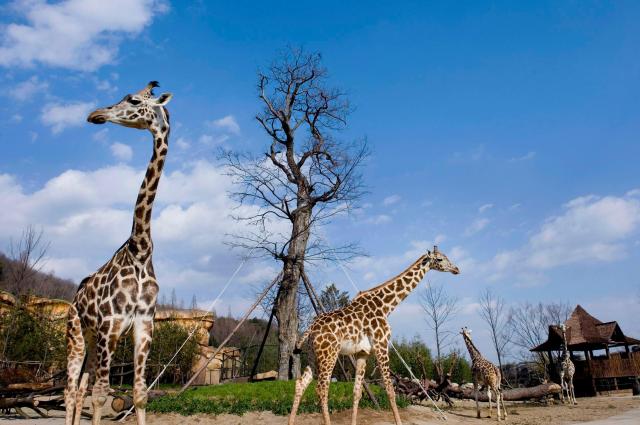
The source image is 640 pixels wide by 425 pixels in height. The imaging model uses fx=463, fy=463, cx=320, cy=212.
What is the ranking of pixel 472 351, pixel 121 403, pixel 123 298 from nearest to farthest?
1. pixel 123 298
2. pixel 121 403
3. pixel 472 351

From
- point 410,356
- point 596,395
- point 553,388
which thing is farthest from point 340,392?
point 410,356

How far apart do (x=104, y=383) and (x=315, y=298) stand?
367 inches

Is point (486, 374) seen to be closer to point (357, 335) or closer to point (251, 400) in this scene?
point (251, 400)

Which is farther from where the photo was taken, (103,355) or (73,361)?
(73,361)

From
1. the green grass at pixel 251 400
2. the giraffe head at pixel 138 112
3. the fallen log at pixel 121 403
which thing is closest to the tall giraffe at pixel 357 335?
the green grass at pixel 251 400

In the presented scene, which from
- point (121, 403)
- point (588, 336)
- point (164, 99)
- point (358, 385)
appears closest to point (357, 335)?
point (358, 385)

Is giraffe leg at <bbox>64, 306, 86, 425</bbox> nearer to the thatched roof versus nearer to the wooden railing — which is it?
the thatched roof

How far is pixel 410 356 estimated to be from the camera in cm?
3203

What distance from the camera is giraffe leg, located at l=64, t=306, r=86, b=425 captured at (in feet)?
17.4

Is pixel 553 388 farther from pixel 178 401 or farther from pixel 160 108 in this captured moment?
pixel 160 108

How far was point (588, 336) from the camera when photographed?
989 inches

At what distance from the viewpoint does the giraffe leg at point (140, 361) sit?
486 cm

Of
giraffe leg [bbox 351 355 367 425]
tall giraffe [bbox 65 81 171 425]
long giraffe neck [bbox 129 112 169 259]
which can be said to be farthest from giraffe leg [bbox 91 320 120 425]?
giraffe leg [bbox 351 355 367 425]

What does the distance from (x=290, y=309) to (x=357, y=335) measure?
679 cm
